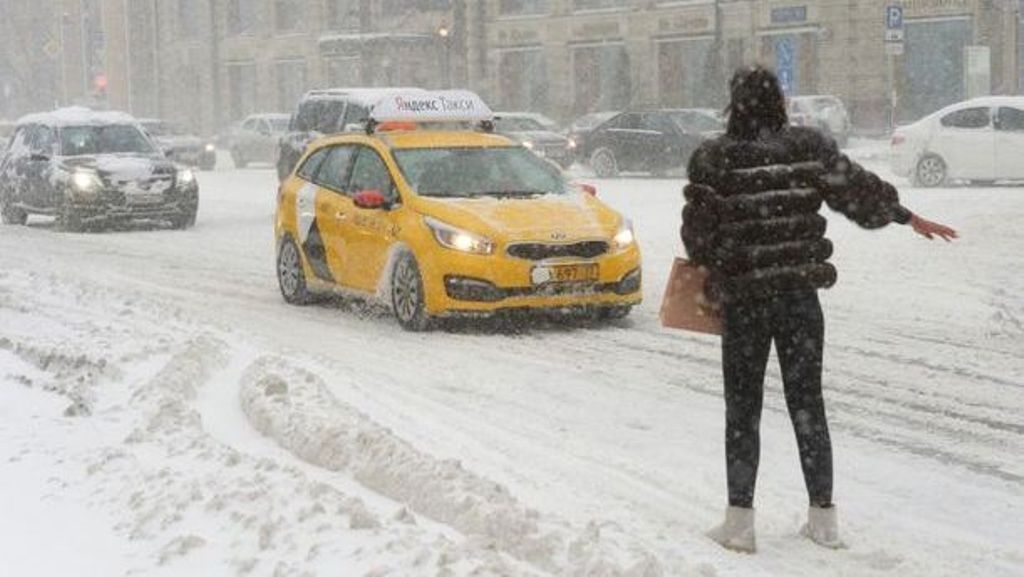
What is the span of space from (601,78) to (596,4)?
2593 millimetres

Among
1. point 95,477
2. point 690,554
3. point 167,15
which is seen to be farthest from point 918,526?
point 167,15

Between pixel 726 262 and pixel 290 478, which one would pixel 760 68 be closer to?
pixel 726 262

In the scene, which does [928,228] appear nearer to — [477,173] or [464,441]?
[464,441]

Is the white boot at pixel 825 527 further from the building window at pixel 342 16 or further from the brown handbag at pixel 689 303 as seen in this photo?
the building window at pixel 342 16

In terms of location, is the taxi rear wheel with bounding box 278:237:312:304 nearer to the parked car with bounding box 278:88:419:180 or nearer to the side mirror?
the side mirror

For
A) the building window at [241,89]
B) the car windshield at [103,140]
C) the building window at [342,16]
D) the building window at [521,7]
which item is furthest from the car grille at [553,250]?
the building window at [241,89]

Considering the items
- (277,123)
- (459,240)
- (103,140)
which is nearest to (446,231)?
(459,240)

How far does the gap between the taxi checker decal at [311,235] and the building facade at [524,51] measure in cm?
2087

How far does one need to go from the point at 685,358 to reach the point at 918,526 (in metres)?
4.12

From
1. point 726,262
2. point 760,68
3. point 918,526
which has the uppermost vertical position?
point 760,68

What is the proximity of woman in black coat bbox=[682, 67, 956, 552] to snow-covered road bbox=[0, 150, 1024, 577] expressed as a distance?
46 cm

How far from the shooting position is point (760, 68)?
5.51m

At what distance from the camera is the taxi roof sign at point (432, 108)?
1425 centimetres

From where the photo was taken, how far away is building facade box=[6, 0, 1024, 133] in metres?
42.4
